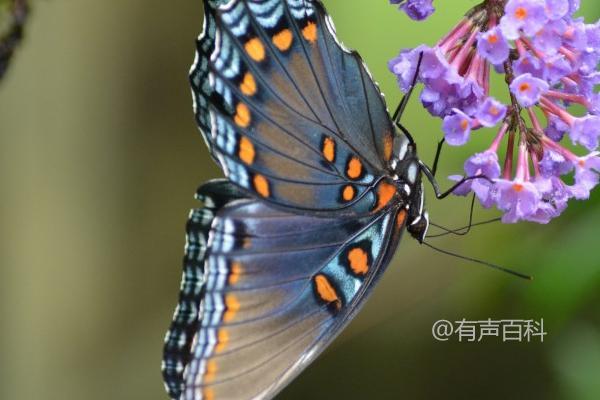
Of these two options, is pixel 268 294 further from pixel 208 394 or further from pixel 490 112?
pixel 490 112

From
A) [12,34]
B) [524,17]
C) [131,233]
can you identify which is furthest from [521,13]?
[131,233]

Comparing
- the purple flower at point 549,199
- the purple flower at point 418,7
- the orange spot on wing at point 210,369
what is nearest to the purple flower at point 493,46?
the purple flower at point 418,7

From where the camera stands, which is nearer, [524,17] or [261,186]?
[524,17]

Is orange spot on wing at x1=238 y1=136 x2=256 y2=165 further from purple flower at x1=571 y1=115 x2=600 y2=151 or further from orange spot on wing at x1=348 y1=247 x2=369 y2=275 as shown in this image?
purple flower at x1=571 y1=115 x2=600 y2=151

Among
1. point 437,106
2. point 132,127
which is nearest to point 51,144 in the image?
point 132,127

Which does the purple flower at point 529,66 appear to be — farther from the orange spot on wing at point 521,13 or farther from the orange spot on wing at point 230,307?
the orange spot on wing at point 230,307

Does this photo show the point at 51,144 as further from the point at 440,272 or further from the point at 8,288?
the point at 440,272
